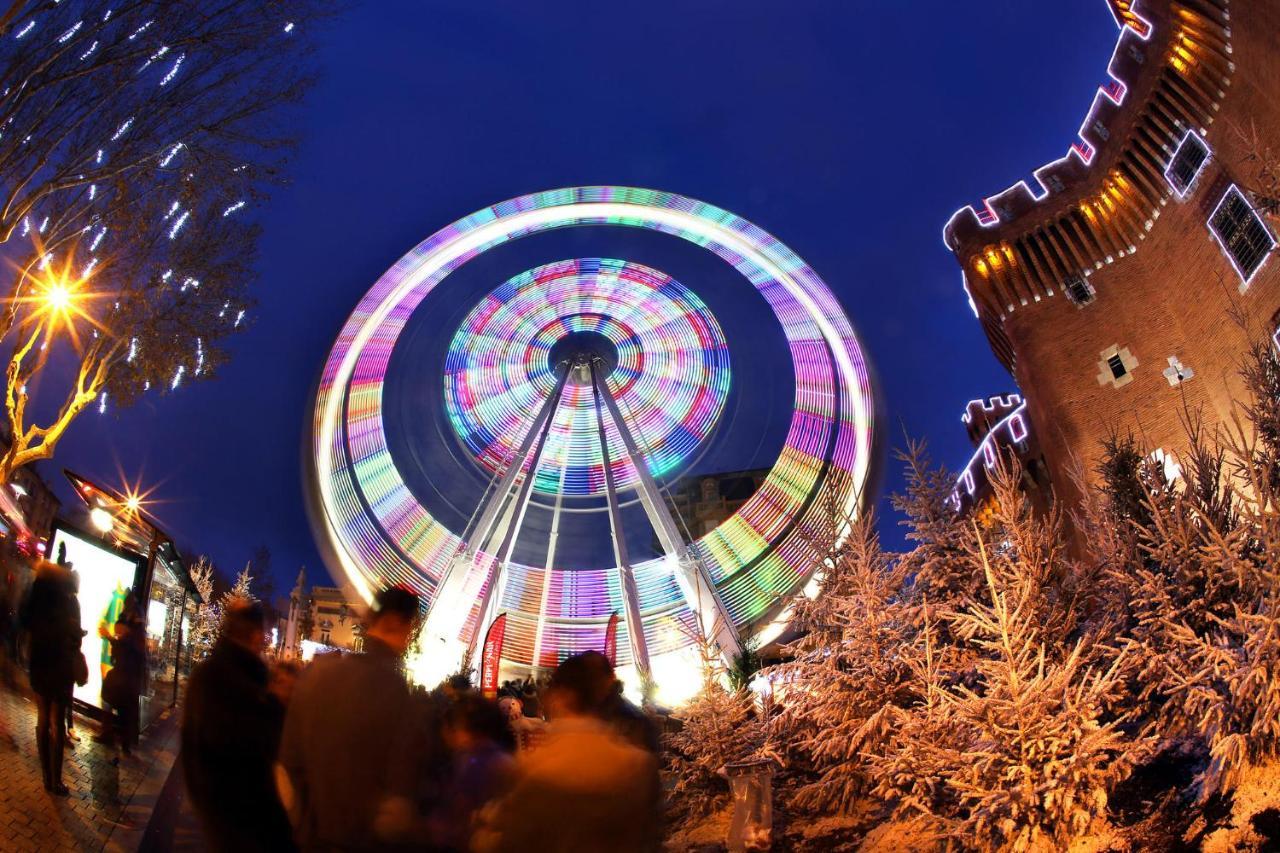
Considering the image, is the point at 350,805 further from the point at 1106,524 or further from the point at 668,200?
the point at 668,200

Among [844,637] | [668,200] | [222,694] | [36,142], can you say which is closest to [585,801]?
[222,694]

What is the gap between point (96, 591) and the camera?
6527 millimetres

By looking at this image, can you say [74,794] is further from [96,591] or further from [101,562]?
[101,562]

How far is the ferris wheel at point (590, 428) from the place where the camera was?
66.8 feet

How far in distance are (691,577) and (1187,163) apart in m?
16.0

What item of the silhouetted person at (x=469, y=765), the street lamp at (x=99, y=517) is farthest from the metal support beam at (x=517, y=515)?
the silhouetted person at (x=469, y=765)

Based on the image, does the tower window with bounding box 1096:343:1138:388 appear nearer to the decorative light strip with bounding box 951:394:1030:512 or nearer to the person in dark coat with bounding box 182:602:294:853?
the decorative light strip with bounding box 951:394:1030:512

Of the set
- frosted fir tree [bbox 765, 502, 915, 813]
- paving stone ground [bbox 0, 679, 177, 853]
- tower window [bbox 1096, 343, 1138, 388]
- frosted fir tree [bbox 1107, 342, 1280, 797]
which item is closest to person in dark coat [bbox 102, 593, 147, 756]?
paving stone ground [bbox 0, 679, 177, 853]

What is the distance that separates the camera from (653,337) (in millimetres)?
24688

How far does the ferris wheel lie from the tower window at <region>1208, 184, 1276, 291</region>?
8434mm

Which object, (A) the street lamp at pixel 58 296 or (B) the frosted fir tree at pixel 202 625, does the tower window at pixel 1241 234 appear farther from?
(B) the frosted fir tree at pixel 202 625

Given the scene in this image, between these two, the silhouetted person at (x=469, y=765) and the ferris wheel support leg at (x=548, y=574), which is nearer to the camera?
the silhouetted person at (x=469, y=765)

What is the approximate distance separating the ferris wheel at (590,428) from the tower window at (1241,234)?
27.7 feet

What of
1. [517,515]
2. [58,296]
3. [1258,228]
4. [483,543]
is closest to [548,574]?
[517,515]
